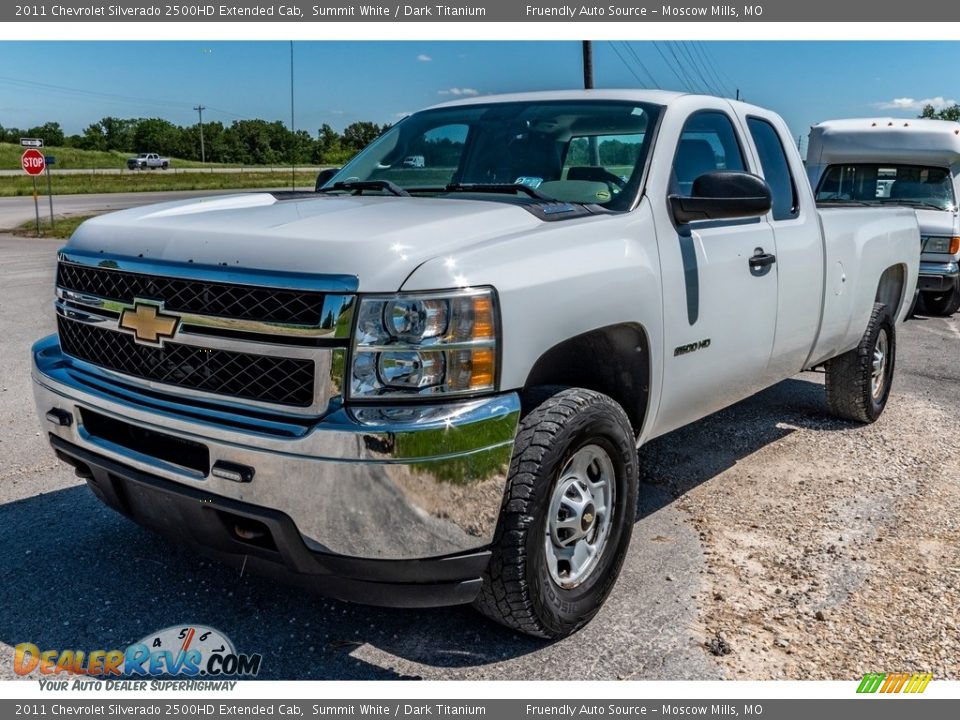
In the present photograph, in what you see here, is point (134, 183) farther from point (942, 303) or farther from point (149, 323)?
point (149, 323)

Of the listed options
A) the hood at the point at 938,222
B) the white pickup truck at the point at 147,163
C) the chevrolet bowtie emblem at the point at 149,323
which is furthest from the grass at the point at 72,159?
the chevrolet bowtie emblem at the point at 149,323

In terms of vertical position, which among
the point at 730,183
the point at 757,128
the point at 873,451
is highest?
the point at 757,128

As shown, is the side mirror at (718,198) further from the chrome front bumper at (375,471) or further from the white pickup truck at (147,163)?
the white pickup truck at (147,163)

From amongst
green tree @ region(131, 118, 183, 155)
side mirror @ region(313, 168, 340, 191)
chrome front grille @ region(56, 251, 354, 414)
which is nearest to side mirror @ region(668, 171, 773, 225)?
chrome front grille @ region(56, 251, 354, 414)

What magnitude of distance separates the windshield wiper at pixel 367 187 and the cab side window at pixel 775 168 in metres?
1.96

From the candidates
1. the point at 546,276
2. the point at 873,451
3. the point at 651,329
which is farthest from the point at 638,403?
the point at 873,451

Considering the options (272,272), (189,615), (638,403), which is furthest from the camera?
(638,403)

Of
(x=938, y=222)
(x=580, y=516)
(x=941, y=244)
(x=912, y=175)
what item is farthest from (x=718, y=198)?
(x=912, y=175)

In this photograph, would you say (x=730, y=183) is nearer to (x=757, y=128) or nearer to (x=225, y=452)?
(x=757, y=128)

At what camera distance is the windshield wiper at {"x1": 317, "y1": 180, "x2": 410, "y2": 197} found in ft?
12.6

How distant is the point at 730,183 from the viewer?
3604 millimetres

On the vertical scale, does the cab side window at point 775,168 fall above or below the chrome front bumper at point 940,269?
above

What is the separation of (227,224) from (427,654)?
65.0 inches

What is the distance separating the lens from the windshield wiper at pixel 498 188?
3.61m
